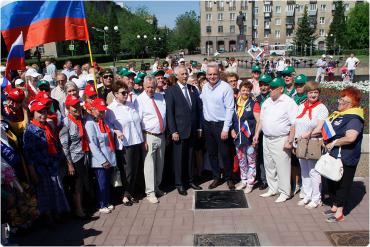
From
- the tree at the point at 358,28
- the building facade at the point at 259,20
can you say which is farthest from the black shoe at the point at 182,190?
the building facade at the point at 259,20

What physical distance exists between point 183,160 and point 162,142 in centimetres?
54

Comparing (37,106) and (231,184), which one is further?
(231,184)

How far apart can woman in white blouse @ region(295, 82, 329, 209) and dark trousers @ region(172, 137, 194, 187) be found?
1.78 metres

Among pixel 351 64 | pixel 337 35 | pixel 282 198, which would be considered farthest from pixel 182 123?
pixel 337 35

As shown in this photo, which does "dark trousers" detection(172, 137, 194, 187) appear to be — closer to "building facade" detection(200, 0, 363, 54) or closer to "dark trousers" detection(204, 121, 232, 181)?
"dark trousers" detection(204, 121, 232, 181)

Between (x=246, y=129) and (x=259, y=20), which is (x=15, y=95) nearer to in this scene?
(x=246, y=129)

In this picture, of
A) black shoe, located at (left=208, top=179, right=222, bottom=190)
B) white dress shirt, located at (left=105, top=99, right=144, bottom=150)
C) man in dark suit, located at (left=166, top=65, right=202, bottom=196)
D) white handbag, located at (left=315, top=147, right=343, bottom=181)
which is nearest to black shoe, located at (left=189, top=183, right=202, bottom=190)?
man in dark suit, located at (left=166, top=65, right=202, bottom=196)

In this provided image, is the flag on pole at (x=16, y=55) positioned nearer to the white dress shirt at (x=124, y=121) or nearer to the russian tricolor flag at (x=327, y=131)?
the white dress shirt at (x=124, y=121)

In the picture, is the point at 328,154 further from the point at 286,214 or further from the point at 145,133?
the point at 145,133

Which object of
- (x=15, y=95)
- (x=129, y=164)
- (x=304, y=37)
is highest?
(x=304, y=37)

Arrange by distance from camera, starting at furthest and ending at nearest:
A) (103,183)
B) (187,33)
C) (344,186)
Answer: (187,33) → (103,183) → (344,186)

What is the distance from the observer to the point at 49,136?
4.74m

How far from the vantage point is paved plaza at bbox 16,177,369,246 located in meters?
4.62

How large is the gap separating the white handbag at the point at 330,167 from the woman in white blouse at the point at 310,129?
38 cm
